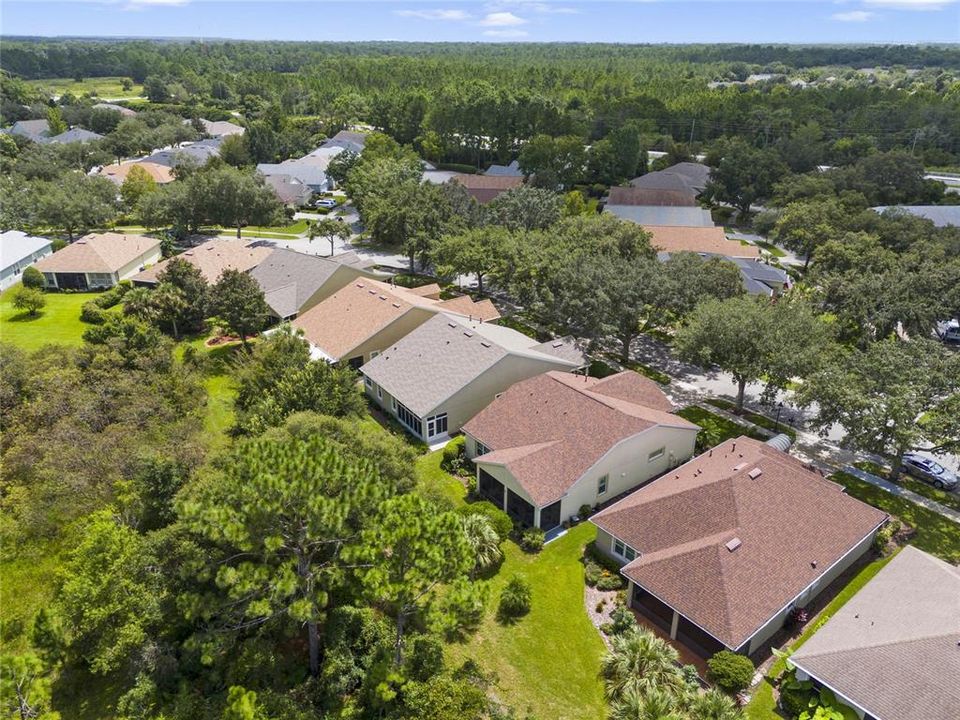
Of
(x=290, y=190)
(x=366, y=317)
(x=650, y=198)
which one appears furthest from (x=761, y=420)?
(x=290, y=190)

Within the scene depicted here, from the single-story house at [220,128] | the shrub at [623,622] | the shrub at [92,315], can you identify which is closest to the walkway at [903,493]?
the shrub at [623,622]

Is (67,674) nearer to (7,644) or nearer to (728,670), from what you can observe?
(7,644)

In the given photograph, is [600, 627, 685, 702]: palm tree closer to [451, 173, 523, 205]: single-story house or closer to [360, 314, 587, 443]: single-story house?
[360, 314, 587, 443]: single-story house

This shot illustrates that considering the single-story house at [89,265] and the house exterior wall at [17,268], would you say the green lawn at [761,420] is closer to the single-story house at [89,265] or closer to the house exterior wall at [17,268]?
the single-story house at [89,265]

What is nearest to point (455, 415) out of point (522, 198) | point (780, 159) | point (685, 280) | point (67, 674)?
point (685, 280)

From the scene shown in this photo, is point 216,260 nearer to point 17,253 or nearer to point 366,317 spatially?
point 366,317
